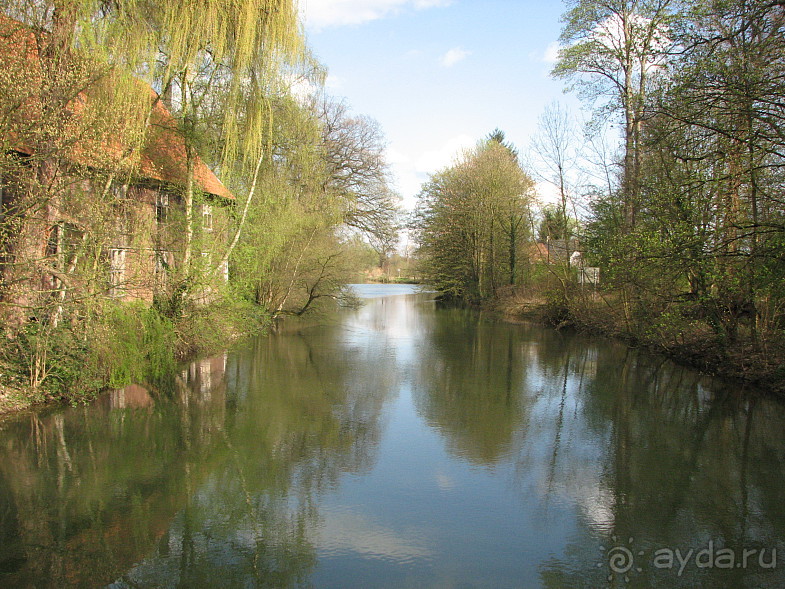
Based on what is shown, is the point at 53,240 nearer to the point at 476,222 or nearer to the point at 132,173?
the point at 132,173

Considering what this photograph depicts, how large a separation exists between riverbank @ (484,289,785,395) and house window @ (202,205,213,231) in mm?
10283

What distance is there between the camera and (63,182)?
805 centimetres

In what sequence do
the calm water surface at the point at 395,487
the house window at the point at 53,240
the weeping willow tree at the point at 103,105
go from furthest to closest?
the house window at the point at 53,240 < the weeping willow tree at the point at 103,105 < the calm water surface at the point at 395,487

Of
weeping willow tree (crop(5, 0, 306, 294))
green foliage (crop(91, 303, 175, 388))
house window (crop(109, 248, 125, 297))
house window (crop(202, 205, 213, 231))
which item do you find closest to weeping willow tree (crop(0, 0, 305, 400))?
weeping willow tree (crop(5, 0, 306, 294))

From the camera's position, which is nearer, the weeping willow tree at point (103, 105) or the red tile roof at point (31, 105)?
the red tile roof at point (31, 105)

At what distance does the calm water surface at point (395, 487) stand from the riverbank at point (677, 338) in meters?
0.81

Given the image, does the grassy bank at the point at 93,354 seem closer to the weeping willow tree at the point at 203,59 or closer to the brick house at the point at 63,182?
the brick house at the point at 63,182

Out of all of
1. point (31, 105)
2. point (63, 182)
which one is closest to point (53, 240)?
point (63, 182)

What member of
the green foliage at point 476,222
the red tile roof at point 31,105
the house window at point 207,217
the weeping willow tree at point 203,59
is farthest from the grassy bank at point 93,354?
the green foliage at point 476,222

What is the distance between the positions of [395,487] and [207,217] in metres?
10.5

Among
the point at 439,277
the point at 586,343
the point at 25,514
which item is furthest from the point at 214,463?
the point at 439,277

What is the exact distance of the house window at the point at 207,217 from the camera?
14.2 m

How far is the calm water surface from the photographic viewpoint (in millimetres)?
4379

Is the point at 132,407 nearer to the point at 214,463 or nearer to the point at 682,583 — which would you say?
the point at 214,463
